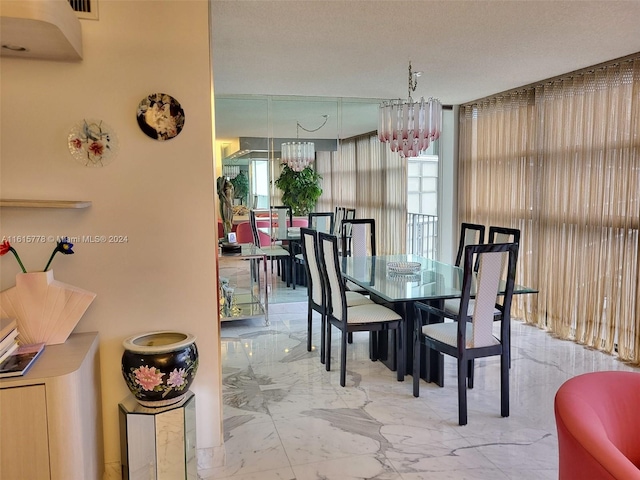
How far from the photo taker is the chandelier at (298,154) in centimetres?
582

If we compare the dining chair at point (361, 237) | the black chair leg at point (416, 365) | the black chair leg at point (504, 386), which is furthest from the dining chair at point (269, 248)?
the black chair leg at point (504, 386)

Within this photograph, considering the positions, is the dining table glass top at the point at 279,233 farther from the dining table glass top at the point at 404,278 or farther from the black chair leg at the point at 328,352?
the black chair leg at the point at 328,352

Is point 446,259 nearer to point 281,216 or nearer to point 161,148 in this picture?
point 281,216

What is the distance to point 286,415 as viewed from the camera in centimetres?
309

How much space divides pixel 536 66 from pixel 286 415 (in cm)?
355

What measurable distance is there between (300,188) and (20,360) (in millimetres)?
4344

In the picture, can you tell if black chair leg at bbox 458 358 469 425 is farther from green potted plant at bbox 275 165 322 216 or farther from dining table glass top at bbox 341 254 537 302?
green potted plant at bbox 275 165 322 216

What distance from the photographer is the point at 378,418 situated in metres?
3.03

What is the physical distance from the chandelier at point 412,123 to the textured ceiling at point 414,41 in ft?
1.53

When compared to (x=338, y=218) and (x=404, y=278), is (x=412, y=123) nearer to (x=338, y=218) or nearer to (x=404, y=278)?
(x=404, y=278)

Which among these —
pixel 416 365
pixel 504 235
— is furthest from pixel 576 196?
pixel 416 365

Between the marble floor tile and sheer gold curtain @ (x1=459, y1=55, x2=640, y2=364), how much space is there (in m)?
0.40

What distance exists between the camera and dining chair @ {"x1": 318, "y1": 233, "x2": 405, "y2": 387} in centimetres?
351

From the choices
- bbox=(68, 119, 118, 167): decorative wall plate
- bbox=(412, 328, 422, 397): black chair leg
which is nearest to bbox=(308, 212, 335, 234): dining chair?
bbox=(412, 328, 422, 397): black chair leg
